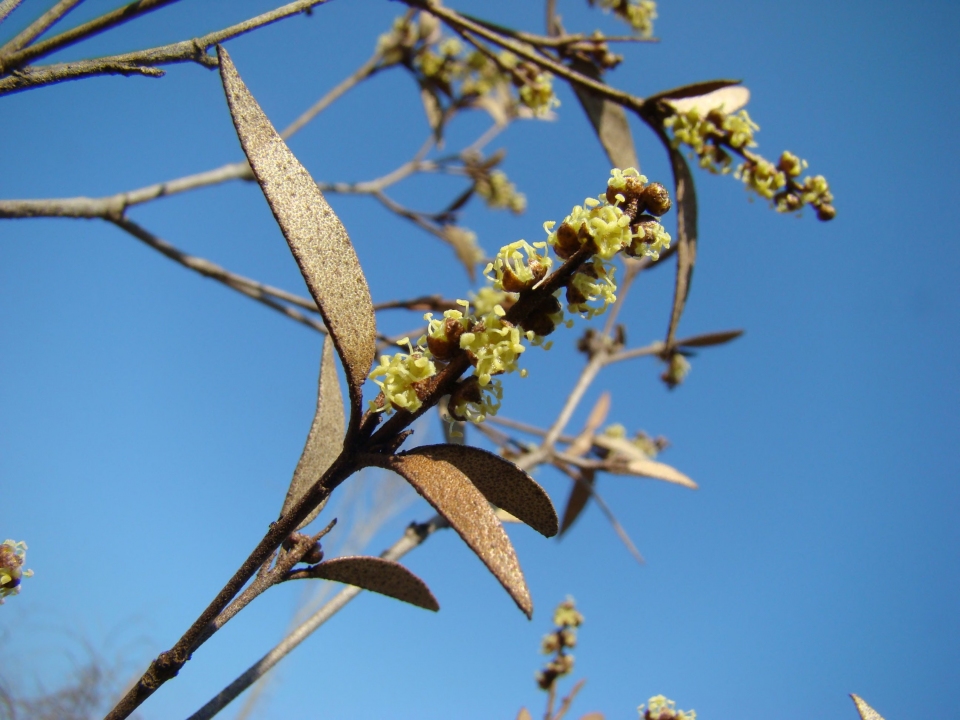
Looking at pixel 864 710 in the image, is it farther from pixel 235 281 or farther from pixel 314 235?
pixel 235 281

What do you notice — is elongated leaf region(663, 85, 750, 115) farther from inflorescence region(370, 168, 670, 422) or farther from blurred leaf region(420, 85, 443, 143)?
blurred leaf region(420, 85, 443, 143)

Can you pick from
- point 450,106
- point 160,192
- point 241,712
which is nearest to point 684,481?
point 160,192

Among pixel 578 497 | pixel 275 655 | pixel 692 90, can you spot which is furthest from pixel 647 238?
pixel 578 497

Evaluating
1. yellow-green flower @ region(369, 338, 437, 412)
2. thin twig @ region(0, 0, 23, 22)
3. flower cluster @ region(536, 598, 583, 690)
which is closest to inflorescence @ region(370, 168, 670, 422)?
yellow-green flower @ region(369, 338, 437, 412)

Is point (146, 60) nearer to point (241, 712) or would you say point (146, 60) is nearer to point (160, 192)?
point (160, 192)

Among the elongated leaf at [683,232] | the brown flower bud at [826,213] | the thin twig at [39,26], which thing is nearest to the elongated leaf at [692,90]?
the elongated leaf at [683,232]
